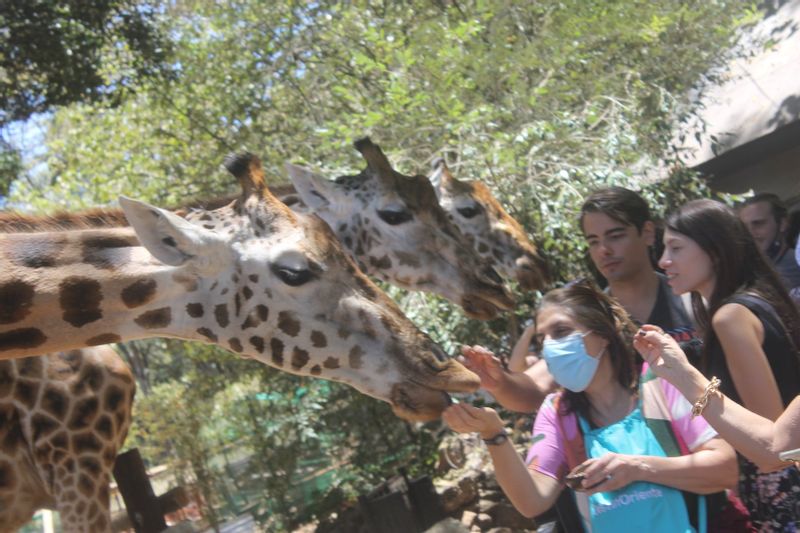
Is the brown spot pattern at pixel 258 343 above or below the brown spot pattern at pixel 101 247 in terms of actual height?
below

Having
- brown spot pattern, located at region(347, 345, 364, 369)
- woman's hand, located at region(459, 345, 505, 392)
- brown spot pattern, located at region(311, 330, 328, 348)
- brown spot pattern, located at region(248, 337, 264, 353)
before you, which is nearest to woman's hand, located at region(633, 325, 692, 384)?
woman's hand, located at region(459, 345, 505, 392)

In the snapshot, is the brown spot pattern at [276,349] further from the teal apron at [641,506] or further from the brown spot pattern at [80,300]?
the teal apron at [641,506]

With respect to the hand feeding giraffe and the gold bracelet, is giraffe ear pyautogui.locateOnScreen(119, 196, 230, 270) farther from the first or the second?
the gold bracelet

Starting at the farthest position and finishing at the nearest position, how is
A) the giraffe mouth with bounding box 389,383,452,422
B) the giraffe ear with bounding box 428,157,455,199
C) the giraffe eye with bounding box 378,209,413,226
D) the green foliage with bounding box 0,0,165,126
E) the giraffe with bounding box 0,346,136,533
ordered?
the green foliage with bounding box 0,0,165,126, the giraffe ear with bounding box 428,157,455,199, the giraffe eye with bounding box 378,209,413,226, the giraffe with bounding box 0,346,136,533, the giraffe mouth with bounding box 389,383,452,422

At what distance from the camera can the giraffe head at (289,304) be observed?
3062 millimetres

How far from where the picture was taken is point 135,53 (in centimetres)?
1002

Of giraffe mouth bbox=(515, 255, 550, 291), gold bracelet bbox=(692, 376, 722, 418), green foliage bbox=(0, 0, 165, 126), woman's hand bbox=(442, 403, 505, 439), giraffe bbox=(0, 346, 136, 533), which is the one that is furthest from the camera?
green foliage bbox=(0, 0, 165, 126)

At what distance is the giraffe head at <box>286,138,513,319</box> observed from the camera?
483 centimetres

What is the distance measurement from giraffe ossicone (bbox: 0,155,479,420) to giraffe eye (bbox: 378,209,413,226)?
5.37 feet

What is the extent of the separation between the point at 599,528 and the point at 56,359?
285 cm

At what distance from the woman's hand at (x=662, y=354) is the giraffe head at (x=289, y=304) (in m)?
0.70

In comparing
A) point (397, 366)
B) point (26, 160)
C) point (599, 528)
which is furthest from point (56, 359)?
point (26, 160)

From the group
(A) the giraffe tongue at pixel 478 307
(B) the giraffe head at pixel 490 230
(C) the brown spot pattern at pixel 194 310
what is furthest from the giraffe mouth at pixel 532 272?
(C) the brown spot pattern at pixel 194 310

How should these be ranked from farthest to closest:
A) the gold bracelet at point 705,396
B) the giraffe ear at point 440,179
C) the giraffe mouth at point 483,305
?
the giraffe ear at point 440,179
the giraffe mouth at point 483,305
the gold bracelet at point 705,396
